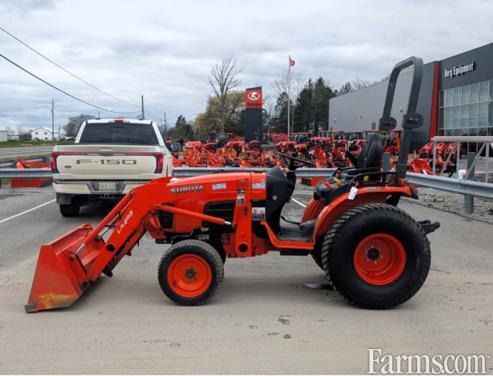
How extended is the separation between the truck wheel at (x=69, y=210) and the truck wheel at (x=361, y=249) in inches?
252

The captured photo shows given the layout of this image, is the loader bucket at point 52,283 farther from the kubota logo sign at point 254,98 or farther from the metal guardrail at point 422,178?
the kubota logo sign at point 254,98

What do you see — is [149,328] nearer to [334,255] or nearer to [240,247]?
[240,247]

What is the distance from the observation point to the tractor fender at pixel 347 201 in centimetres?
489

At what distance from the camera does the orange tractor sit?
461 cm

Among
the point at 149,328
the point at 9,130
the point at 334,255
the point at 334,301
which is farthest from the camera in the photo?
the point at 9,130

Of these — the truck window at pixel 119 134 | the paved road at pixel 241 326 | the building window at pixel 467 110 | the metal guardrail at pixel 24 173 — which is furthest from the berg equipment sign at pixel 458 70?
the paved road at pixel 241 326

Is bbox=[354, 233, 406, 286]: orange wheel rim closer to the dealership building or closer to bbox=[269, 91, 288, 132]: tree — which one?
the dealership building

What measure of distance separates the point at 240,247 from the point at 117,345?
1.51m

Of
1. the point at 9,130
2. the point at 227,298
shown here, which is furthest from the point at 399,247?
the point at 9,130

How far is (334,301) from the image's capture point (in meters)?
4.91

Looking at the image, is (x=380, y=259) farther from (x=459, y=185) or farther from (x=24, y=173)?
(x=24, y=173)

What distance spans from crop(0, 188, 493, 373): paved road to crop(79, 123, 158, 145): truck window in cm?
427

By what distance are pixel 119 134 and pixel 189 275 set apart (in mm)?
6041

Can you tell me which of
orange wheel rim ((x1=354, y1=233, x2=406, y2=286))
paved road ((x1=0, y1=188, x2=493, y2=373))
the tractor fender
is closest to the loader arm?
paved road ((x1=0, y1=188, x2=493, y2=373))
